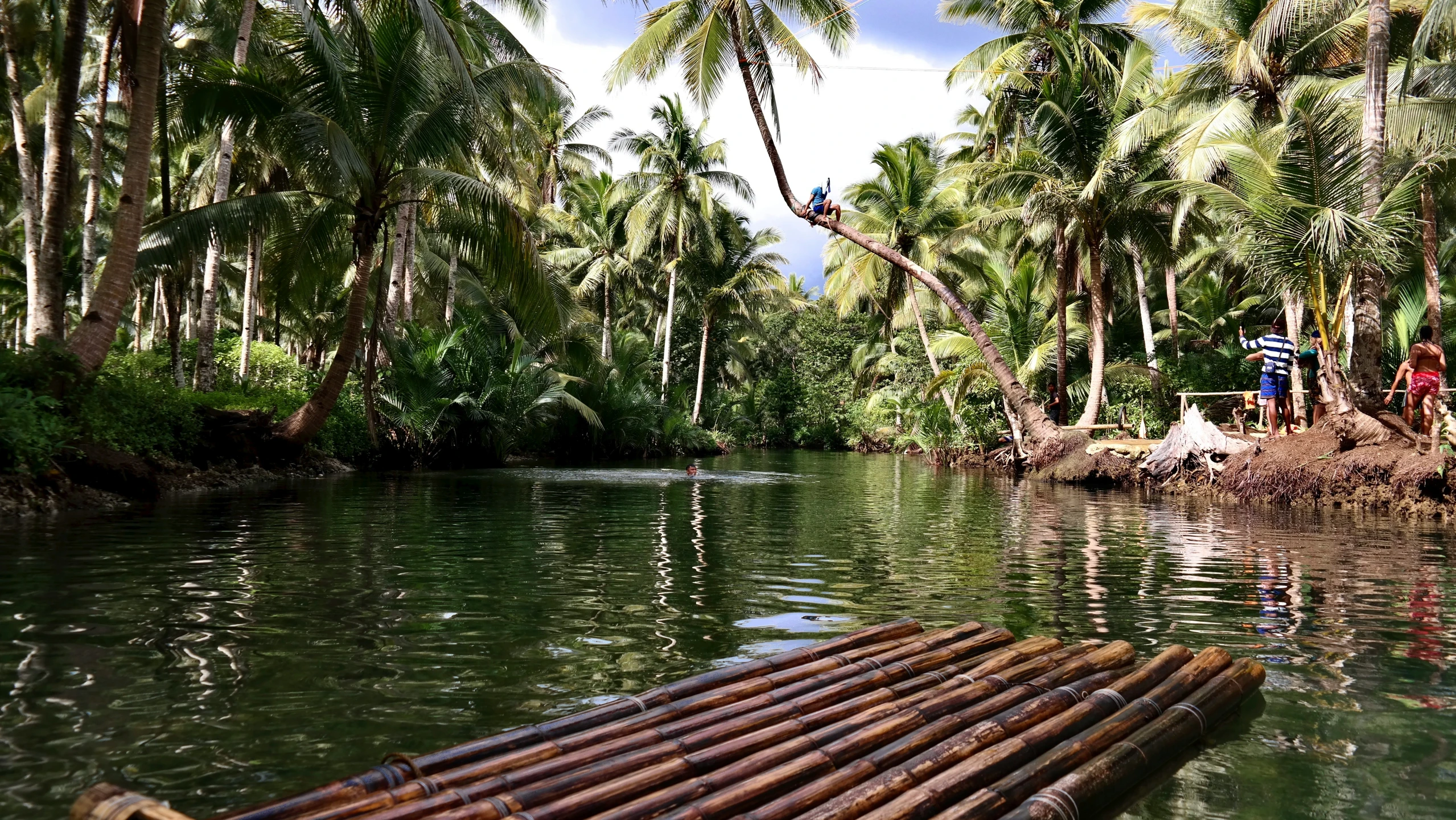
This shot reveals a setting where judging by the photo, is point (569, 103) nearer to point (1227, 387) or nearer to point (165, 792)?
point (1227, 387)

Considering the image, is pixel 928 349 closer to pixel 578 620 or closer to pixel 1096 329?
pixel 1096 329

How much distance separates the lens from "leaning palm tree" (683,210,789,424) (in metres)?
42.0

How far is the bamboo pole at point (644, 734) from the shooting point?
2975 millimetres

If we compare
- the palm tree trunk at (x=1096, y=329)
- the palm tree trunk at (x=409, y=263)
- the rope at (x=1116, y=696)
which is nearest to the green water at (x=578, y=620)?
the rope at (x=1116, y=696)

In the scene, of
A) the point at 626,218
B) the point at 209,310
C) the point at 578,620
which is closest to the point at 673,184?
the point at 626,218

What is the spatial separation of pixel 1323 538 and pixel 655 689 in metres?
10.1

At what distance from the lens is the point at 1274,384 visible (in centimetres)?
1612

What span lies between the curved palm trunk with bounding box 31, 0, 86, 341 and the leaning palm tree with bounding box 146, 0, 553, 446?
170cm

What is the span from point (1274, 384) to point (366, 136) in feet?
53.0

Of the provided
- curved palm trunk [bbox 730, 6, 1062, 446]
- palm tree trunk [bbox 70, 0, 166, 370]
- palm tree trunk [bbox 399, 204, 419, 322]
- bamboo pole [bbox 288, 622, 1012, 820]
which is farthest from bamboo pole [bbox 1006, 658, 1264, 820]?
palm tree trunk [bbox 399, 204, 419, 322]

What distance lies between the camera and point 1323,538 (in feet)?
36.8

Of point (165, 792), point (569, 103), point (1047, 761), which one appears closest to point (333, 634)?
point (165, 792)

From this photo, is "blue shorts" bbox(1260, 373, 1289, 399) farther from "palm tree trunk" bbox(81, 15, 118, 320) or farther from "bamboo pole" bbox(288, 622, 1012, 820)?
"palm tree trunk" bbox(81, 15, 118, 320)

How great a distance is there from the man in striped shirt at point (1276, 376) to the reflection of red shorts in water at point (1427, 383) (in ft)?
6.68
